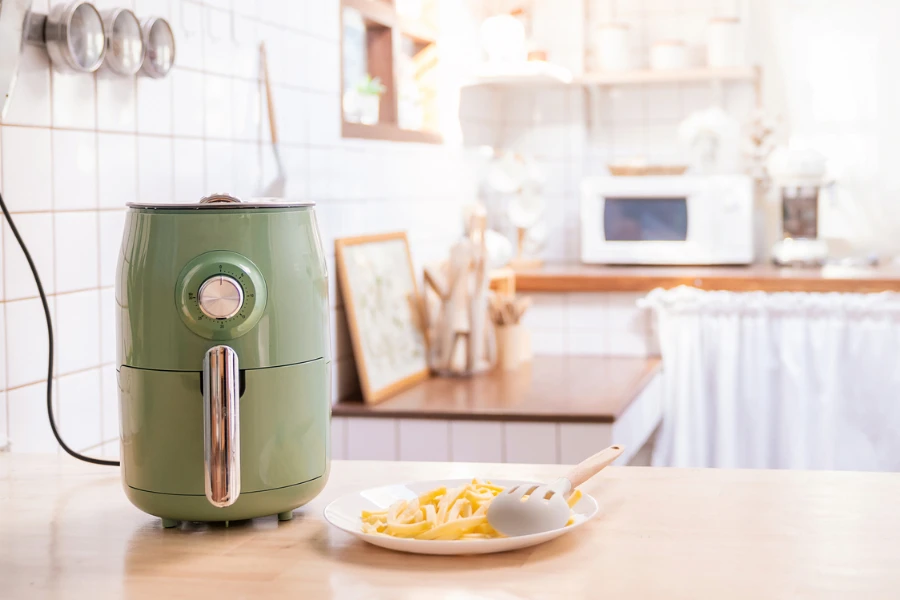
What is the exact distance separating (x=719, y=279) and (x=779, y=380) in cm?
32

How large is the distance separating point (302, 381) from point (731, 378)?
227 centimetres

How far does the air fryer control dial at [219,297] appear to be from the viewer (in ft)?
2.71

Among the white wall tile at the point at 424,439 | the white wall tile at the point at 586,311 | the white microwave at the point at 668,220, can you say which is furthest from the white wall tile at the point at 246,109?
the white microwave at the point at 668,220

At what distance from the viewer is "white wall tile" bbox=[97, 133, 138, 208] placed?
158cm

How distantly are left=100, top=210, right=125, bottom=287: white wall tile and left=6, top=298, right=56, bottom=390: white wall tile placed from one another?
139 mm

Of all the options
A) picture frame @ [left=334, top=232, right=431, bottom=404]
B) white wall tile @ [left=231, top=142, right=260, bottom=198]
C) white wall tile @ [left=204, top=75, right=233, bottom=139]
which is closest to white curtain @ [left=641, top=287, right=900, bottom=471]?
picture frame @ [left=334, top=232, right=431, bottom=404]

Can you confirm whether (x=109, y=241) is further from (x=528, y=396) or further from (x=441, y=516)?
(x=528, y=396)

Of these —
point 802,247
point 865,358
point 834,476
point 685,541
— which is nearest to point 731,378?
point 865,358

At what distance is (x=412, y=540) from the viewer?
788 mm

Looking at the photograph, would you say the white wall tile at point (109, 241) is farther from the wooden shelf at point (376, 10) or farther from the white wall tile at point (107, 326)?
the wooden shelf at point (376, 10)

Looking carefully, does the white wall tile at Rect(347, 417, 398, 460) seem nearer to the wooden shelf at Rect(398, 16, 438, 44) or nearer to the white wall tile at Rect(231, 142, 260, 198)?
the white wall tile at Rect(231, 142, 260, 198)

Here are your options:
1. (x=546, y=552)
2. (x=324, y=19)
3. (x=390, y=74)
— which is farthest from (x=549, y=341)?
(x=546, y=552)

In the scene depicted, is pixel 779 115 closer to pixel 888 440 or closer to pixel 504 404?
pixel 888 440

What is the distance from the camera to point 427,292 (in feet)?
9.19
